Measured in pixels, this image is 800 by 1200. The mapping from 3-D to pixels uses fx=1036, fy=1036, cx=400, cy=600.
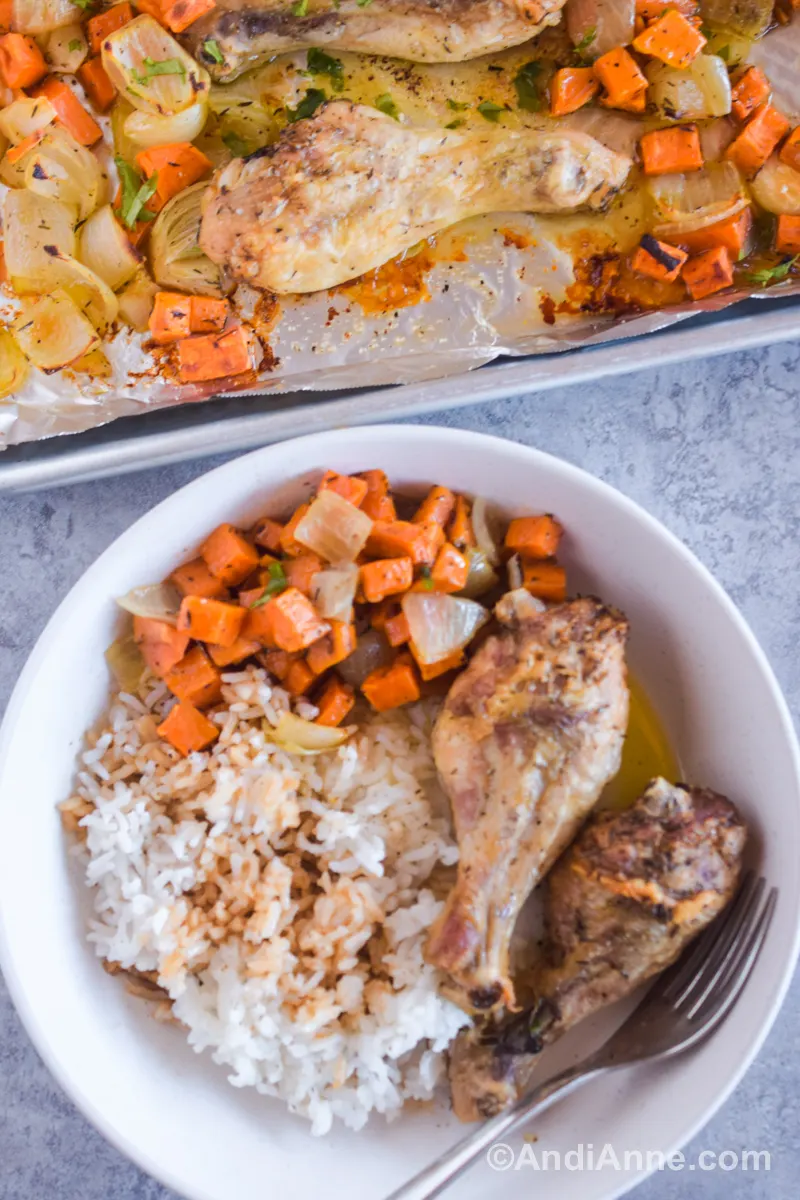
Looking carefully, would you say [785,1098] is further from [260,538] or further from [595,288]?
[595,288]

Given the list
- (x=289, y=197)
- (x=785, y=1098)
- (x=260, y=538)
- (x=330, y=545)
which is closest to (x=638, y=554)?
(x=330, y=545)

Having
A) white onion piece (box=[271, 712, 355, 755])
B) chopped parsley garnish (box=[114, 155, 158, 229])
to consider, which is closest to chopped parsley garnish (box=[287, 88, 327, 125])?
chopped parsley garnish (box=[114, 155, 158, 229])

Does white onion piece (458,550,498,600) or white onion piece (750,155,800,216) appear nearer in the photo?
white onion piece (458,550,498,600)

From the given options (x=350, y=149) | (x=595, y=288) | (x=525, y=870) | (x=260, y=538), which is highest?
(x=350, y=149)

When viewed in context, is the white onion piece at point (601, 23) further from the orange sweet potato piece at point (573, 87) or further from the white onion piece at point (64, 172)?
the white onion piece at point (64, 172)

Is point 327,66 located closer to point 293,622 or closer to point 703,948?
point 293,622

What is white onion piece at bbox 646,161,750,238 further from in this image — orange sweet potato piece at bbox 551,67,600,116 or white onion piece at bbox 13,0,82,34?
white onion piece at bbox 13,0,82,34
